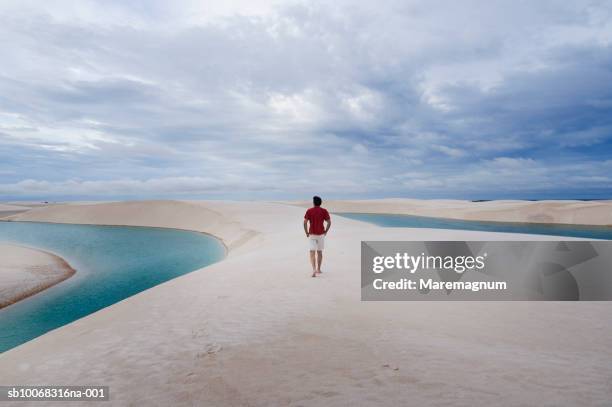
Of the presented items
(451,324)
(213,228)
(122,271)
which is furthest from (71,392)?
(213,228)

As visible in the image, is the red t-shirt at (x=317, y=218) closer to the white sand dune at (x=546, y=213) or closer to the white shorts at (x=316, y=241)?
the white shorts at (x=316, y=241)

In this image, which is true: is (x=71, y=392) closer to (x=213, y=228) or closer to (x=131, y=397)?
(x=131, y=397)

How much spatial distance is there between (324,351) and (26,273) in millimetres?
14325

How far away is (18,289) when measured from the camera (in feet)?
35.4

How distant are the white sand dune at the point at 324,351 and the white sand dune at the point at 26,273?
600 cm

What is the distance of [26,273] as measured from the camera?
12.9 metres

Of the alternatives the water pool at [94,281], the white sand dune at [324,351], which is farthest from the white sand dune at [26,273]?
the white sand dune at [324,351]

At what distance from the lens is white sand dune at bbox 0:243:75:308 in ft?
34.5

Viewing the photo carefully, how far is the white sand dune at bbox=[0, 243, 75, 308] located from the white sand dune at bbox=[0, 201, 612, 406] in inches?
236

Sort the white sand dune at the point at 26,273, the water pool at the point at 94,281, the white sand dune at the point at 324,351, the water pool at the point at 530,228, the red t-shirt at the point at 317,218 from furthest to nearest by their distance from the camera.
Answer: the water pool at the point at 530,228 < the white sand dune at the point at 26,273 < the red t-shirt at the point at 317,218 < the water pool at the point at 94,281 < the white sand dune at the point at 324,351

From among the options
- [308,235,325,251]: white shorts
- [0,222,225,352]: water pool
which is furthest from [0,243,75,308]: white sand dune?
[308,235,325,251]: white shorts

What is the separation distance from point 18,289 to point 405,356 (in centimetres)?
1278

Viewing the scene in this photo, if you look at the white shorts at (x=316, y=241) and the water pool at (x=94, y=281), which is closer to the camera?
the water pool at (x=94, y=281)

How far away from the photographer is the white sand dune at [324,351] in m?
3.15
